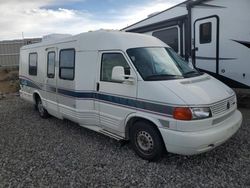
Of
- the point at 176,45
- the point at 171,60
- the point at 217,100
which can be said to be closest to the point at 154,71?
the point at 171,60

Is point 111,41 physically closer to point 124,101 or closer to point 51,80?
point 124,101

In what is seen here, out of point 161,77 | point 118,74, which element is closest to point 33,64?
point 118,74

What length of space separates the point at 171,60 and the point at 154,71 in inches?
24.1

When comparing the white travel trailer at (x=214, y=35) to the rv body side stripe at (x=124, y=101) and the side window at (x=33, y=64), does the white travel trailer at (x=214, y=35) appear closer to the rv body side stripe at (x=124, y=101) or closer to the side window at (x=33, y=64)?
the rv body side stripe at (x=124, y=101)

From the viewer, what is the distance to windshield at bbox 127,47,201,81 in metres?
4.91

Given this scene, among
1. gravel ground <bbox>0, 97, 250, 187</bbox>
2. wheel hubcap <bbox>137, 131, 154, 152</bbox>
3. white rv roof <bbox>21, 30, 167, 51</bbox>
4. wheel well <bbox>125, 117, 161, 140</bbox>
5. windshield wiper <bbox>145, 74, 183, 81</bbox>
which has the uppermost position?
white rv roof <bbox>21, 30, 167, 51</bbox>

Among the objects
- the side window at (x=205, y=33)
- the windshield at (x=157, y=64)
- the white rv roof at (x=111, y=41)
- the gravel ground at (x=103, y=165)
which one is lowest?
the gravel ground at (x=103, y=165)

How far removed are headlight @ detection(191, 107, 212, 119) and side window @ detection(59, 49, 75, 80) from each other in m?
3.05

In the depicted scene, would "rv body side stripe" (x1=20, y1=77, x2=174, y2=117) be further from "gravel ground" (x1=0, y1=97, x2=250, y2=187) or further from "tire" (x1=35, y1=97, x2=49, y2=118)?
"tire" (x1=35, y1=97, x2=49, y2=118)

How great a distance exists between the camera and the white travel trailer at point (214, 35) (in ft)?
24.3

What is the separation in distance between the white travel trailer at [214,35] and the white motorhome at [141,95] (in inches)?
103

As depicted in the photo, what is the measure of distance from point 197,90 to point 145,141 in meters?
1.26

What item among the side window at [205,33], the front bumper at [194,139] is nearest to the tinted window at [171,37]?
the side window at [205,33]

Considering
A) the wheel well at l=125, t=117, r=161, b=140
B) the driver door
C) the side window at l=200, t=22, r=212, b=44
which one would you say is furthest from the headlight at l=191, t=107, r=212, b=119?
the side window at l=200, t=22, r=212, b=44
